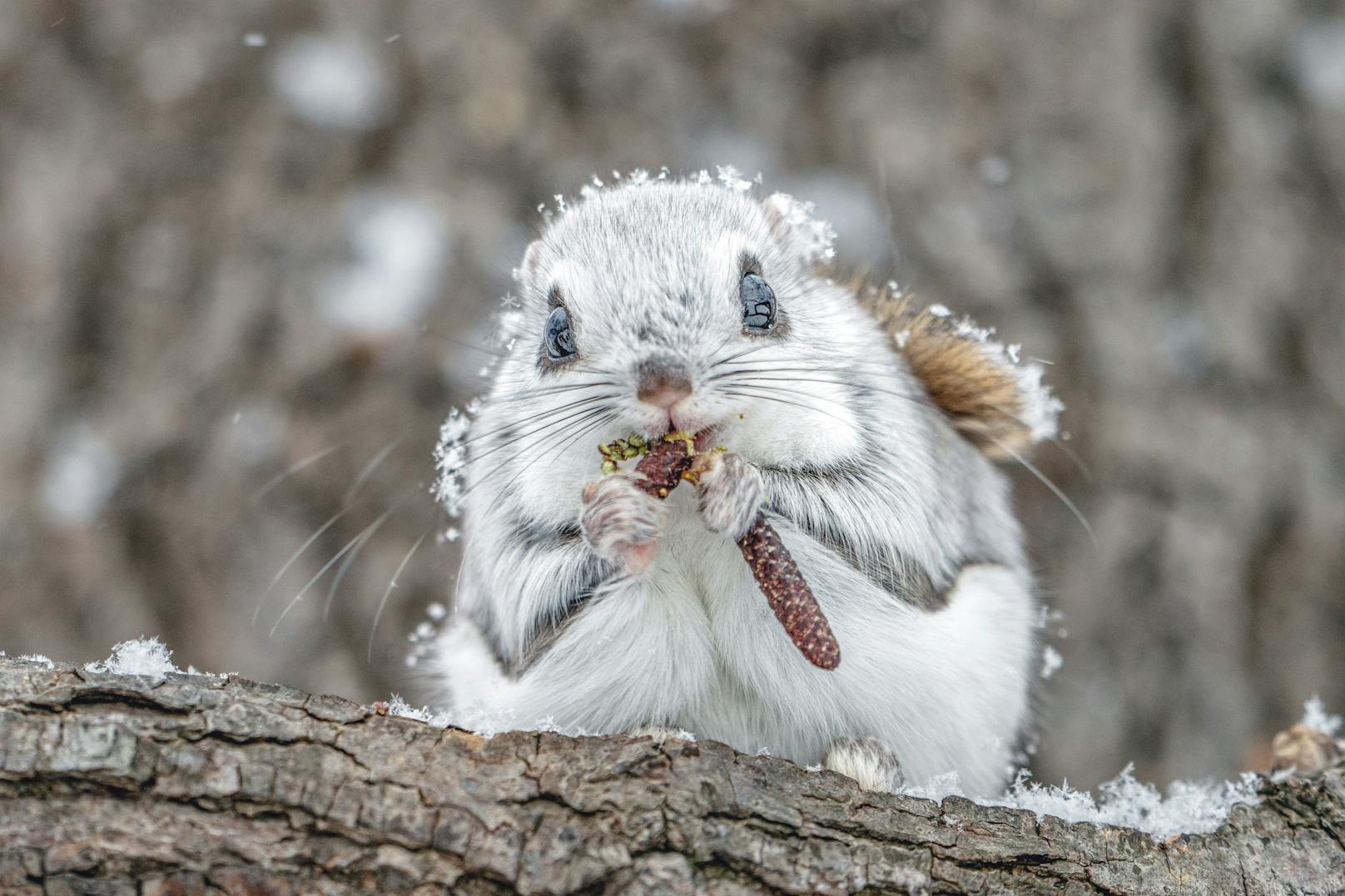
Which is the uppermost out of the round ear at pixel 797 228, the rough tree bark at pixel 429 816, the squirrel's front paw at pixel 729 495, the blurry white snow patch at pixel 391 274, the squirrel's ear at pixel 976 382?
the blurry white snow patch at pixel 391 274

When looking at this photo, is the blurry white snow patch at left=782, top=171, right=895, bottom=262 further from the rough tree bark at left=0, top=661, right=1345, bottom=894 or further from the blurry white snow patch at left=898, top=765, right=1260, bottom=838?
the rough tree bark at left=0, top=661, right=1345, bottom=894

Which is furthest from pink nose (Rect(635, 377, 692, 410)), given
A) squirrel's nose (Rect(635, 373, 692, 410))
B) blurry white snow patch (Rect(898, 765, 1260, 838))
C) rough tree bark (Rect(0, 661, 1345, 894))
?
blurry white snow patch (Rect(898, 765, 1260, 838))

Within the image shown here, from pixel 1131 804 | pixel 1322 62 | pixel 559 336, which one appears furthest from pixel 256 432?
pixel 1322 62

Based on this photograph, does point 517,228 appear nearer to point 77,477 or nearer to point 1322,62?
point 77,477

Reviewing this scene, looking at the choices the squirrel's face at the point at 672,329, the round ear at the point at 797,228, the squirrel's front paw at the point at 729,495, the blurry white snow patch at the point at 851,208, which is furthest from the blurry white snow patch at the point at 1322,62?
the squirrel's front paw at the point at 729,495

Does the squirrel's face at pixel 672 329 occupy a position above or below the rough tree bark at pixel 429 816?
above

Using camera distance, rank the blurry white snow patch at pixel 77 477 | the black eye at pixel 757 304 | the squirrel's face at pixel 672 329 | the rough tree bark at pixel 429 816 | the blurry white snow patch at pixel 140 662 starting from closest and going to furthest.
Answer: the rough tree bark at pixel 429 816
the blurry white snow patch at pixel 140 662
the squirrel's face at pixel 672 329
the black eye at pixel 757 304
the blurry white snow patch at pixel 77 477

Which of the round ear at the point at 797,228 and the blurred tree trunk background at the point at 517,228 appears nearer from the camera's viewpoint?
the round ear at the point at 797,228

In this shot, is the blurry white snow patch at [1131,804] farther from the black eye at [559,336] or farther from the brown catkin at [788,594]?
the black eye at [559,336]
